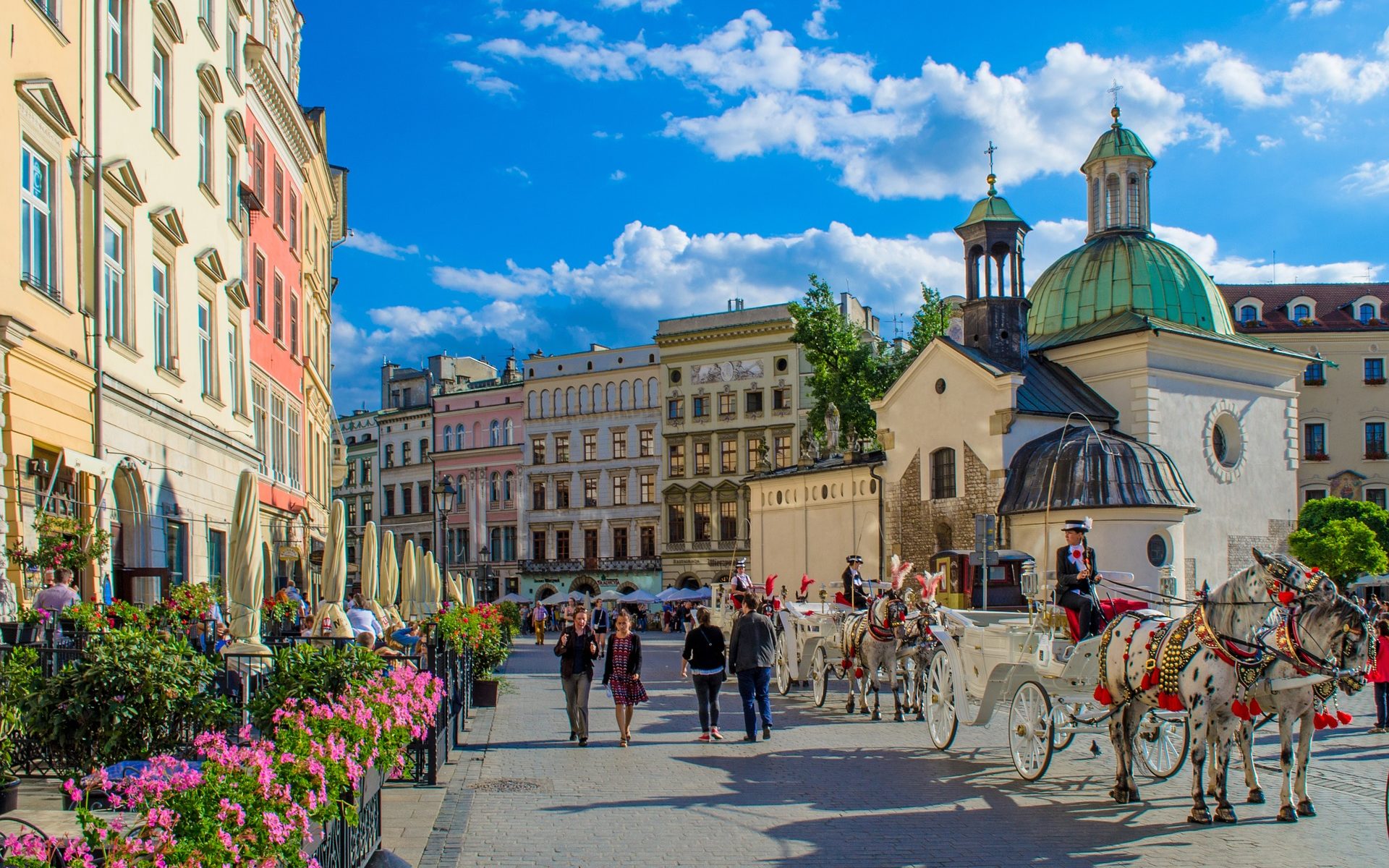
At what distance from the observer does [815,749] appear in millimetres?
14516

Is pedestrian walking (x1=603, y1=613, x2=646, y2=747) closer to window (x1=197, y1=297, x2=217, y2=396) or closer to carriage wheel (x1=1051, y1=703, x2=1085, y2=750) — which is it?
→ carriage wheel (x1=1051, y1=703, x2=1085, y2=750)

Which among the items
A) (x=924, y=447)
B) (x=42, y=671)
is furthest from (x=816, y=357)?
(x=42, y=671)

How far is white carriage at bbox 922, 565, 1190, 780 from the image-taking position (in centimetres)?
1134

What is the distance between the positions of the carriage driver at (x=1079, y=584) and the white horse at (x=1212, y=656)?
3.96 ft

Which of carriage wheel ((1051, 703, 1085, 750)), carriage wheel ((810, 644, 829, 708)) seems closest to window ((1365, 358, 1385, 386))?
carriage wheel ((810, 644, 829, 708))

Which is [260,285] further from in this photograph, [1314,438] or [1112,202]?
[1314,438]

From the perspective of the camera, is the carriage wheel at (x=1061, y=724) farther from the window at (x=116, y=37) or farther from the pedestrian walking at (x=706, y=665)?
the window at (x=116, y=37)

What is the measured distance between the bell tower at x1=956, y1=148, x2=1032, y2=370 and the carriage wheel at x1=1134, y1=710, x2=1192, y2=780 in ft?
88.8

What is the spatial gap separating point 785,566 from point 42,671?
1472 inches

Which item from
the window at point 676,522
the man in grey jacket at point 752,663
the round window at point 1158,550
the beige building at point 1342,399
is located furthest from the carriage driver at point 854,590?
the beige building at point 1342,399

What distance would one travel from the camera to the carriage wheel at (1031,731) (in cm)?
1145

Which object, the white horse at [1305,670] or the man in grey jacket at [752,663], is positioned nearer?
the white horse at [1305,670]

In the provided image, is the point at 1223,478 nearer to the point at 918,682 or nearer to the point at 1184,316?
the point at 1184,316

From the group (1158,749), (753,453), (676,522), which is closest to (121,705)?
(1158,749)
